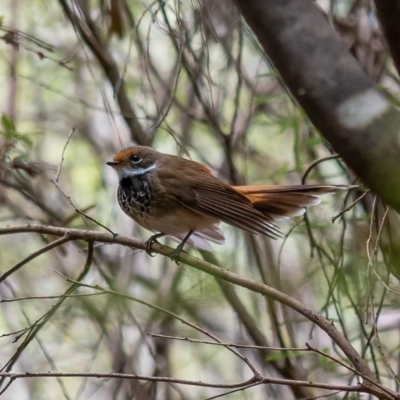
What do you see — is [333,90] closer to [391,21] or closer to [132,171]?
[391,21]

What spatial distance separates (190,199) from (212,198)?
0.38 feet

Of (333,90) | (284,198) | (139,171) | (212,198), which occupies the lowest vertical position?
(333,90)

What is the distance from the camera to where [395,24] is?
5.67ft

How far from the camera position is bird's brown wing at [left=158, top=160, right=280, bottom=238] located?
326cm

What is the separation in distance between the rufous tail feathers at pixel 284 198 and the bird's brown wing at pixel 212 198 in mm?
89

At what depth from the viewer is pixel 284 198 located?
355 cm

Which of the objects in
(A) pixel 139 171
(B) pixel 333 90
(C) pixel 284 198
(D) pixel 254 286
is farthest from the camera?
Result: (A) pixel 139 171

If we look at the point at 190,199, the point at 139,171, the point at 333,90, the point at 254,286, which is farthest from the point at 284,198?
the point at 333,90

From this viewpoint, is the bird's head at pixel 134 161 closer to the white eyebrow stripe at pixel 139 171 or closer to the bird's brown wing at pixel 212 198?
the white eyebrow stripe at pixel 139 171

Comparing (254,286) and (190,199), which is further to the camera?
(190,199)

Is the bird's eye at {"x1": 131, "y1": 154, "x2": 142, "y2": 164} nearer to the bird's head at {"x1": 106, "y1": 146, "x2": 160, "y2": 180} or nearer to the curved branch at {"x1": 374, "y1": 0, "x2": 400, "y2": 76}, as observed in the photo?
the bird's head at {"x1": 106, "y1": 146, "x2": 160, "y2": 180}

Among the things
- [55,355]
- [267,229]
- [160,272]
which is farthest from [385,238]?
[55,355]

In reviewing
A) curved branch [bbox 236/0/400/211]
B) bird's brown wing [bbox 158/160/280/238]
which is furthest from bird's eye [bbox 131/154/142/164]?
curved branch [bbox 236/0/400/211]

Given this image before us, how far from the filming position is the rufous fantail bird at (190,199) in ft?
11.5
